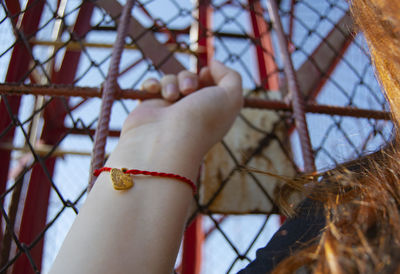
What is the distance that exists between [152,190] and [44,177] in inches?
38.2

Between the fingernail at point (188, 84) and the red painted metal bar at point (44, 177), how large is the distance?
0.64 m

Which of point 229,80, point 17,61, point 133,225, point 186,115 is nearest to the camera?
point 133,225

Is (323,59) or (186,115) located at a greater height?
(323,59)

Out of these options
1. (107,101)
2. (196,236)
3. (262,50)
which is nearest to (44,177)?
(196,236)

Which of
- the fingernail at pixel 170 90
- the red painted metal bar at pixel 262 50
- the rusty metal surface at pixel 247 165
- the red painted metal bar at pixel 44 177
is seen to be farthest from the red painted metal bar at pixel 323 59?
the red painted metal bar at pixel 44 177

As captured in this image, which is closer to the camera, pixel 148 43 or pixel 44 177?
pixel 148 43

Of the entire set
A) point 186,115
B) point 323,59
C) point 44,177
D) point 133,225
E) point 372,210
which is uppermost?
point 44,177

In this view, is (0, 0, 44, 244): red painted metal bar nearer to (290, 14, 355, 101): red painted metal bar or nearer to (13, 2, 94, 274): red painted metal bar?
(13, 2, 94, 274): red painted metal bar

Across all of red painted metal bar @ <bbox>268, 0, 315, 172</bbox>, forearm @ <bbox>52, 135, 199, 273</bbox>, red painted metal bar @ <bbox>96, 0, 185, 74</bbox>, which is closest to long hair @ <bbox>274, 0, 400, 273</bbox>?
forearm @ <bbox>52, 135, 199, 273</bbox>

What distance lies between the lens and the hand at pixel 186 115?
1.84ft

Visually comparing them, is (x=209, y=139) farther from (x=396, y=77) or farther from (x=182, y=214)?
(x=396, y=77)

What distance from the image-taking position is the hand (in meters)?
0.56

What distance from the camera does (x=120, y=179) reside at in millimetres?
479

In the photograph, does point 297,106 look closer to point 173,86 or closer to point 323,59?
point 173,86
